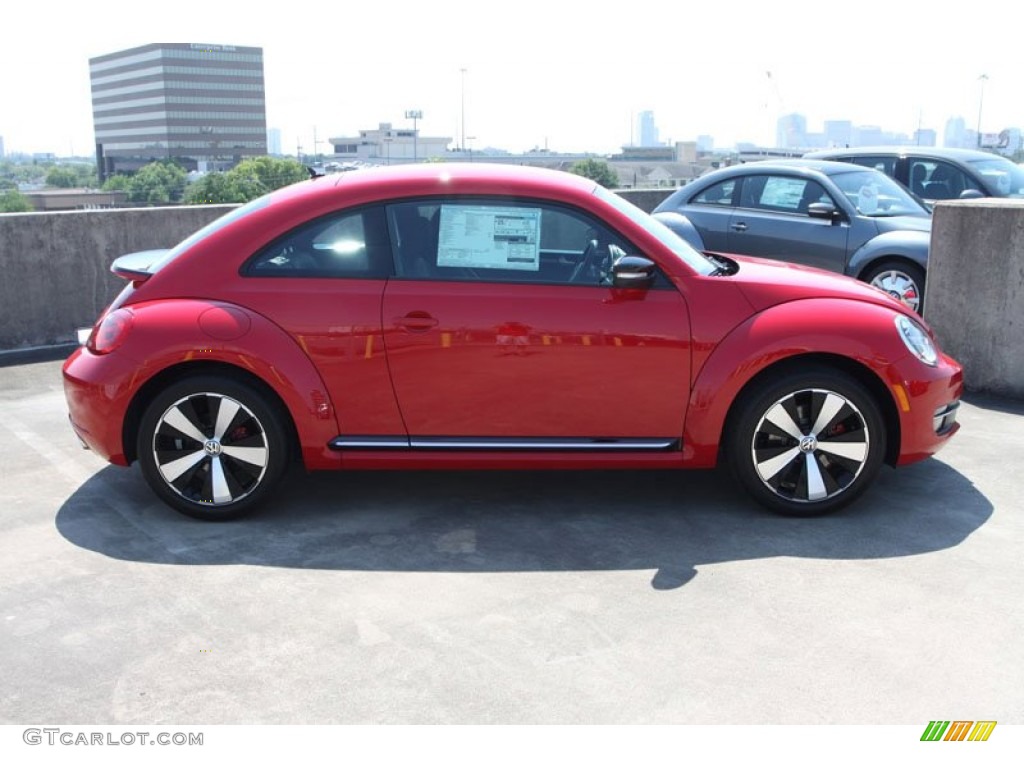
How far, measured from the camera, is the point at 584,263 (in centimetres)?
481

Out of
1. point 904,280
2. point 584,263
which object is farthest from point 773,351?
point 904,280

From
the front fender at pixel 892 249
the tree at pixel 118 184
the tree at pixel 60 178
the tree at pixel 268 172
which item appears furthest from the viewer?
the tree at pixel 60 178

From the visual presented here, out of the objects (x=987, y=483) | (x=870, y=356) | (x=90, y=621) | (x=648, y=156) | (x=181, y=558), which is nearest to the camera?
(x=90, y=621)

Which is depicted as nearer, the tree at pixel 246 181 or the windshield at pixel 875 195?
the windshield at pixel 875 195

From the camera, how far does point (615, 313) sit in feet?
15.4

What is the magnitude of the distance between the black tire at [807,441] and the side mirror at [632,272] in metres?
0.76

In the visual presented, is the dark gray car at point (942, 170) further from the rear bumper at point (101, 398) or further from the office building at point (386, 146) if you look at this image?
the office building at point (386, 146)

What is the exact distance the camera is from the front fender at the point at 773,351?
186 inches

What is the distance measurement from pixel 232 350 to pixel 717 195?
22.7 ft

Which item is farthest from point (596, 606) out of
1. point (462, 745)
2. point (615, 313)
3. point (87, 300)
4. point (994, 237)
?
point (87, 300)

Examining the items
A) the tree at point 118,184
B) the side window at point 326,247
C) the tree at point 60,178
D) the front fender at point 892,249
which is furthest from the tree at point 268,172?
the side window at point 326,247

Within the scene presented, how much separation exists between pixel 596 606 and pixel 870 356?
1883 mm

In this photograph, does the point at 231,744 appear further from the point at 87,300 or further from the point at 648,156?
the point at 648,156

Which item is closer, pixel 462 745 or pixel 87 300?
pixel 462 745
